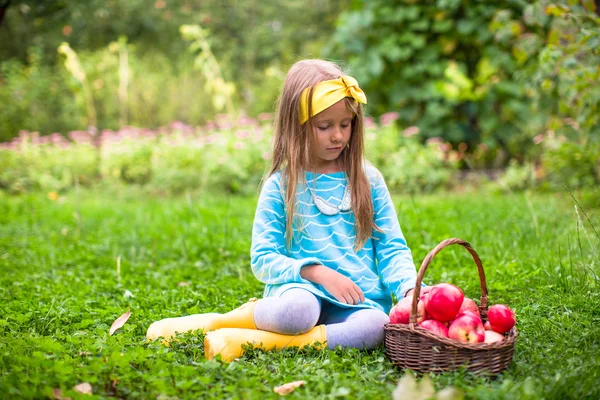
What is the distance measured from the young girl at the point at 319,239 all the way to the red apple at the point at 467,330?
1.26ft

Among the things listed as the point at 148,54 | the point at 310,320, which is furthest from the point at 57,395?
the point at 148,54

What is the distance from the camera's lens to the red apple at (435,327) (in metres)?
2.20

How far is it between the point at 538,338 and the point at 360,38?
612 cm

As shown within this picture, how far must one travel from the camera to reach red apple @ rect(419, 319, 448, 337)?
220 centimetres

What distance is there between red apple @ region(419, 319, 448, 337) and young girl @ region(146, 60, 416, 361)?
11.9 inches

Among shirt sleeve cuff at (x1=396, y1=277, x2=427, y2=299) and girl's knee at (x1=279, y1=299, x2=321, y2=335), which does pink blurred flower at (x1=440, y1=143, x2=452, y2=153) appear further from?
girl's knee at (x1=279, y1=299, x2=321, y2=335)

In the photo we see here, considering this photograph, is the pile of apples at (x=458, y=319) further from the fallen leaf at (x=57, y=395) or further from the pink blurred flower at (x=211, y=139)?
the pink blurred flower at (x=211, y=139)

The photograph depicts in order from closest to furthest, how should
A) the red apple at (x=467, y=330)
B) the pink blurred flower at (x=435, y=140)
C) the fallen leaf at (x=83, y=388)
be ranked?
the fallen leaf at (x=83, y=388)
the red apple at (x=467, y=330)
the pink blurred flower at (x=435, y=140)

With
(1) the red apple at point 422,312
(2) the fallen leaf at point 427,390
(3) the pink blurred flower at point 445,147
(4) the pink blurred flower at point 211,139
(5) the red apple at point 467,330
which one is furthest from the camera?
(4) the pink blurred flower at point 211,139

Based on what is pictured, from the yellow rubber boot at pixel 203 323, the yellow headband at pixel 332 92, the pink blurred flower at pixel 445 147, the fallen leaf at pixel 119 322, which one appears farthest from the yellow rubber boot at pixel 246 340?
the pink blurred flower at pixel 445 147

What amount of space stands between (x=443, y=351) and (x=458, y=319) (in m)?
0.13

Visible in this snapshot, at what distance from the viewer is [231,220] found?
16.8 feet

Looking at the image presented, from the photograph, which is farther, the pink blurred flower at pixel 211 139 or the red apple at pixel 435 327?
the pink blurred flower at pixel 211 139

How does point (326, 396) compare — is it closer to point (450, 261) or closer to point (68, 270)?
point (450, 261)
